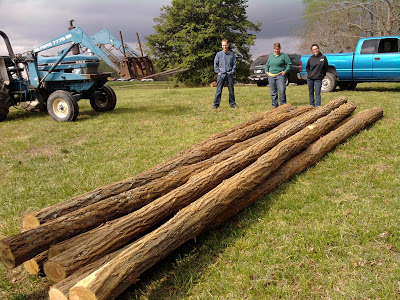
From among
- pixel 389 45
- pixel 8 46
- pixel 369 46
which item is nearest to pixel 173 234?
pixel 8 46

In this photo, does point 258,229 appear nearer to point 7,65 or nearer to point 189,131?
point 189,131

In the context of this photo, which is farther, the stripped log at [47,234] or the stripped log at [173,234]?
the stripped log at [47,234]

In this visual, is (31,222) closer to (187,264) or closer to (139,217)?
(139,217)

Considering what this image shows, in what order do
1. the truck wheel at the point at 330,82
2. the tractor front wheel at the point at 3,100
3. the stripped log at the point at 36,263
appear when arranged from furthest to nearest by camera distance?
the truck wheel at the point at 330,82 < the tractor front wheel at the point at 3,100 < the stripped log at the point at 36,263

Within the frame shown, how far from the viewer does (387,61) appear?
39.6 feet

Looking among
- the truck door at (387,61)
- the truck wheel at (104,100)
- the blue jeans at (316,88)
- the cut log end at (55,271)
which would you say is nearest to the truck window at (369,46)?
the truck door at (387,61)

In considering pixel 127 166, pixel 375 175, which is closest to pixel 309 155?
pixel 375 175

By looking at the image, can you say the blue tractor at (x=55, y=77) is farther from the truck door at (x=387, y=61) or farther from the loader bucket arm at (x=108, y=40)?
the truck door at (x=387, y=61)

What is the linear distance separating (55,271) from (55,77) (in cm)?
887

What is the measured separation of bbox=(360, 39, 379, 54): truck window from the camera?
Answer: 12.5 metres

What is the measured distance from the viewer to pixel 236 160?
4.15 m

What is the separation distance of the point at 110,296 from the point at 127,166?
11.3ft

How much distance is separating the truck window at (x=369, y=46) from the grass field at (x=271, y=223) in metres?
6.38

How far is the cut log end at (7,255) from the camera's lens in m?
2.60
